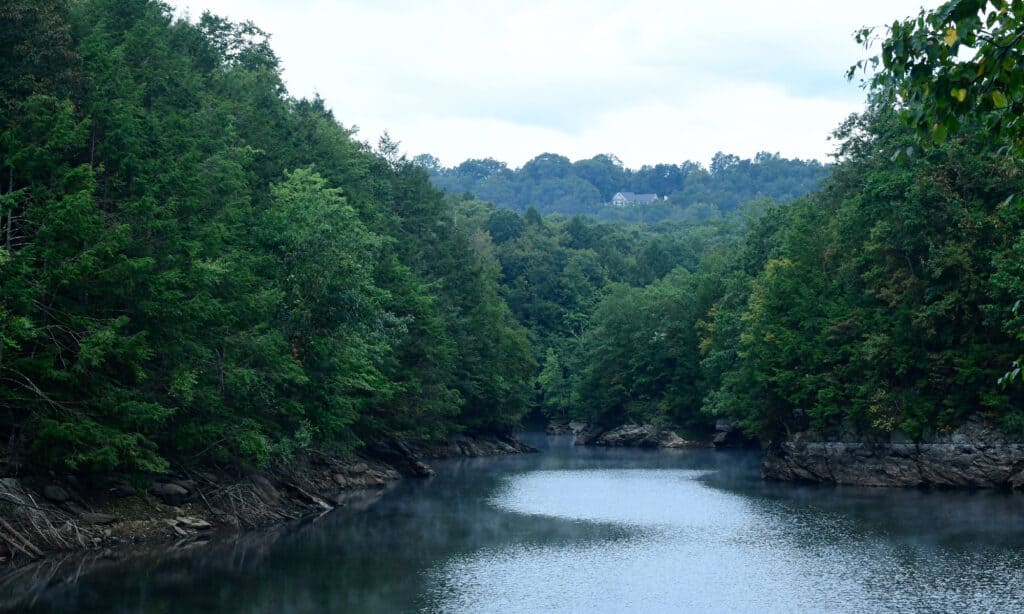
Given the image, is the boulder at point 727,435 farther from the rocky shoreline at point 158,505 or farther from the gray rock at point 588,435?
the rocky shoreline at point 158,505

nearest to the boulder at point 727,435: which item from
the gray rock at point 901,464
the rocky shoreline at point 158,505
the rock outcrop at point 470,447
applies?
the rock outcrop at point 470,447

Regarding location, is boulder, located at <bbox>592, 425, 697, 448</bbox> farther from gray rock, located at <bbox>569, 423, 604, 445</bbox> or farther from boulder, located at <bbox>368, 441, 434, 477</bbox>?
boulder, located at <bbox>368, 441, 434, 477</bbox>

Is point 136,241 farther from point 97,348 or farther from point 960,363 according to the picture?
point 960,363

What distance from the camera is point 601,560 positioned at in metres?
34.2

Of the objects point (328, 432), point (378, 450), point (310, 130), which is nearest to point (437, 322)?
point (378, 450)

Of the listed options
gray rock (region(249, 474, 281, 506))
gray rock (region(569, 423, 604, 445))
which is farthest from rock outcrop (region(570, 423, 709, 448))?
gray rock (region(249, 474, 281, 506))

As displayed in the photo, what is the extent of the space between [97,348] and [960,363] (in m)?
44.3

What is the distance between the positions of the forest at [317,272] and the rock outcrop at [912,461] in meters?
1.18

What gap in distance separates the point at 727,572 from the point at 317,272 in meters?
26.1

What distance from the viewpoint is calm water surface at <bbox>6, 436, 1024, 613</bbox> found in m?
27.1

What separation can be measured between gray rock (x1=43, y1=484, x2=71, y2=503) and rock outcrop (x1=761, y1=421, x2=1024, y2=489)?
4537cm

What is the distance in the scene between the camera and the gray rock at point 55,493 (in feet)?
107

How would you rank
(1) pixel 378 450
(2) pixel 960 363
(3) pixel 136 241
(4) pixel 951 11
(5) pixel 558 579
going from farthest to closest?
(1) pixel 378 450 < (2) pixel 960 363 < (3) pixel 136 241 < (5) pixel 558 579 < (4) pixel 951 11

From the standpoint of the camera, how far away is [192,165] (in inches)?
1609
